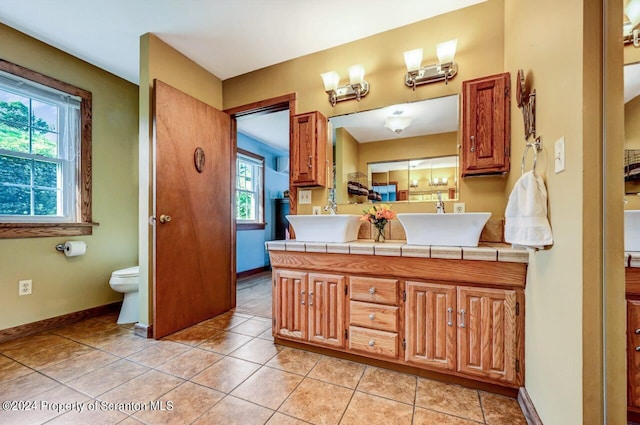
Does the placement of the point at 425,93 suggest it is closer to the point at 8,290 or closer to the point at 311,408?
the point at 311,408

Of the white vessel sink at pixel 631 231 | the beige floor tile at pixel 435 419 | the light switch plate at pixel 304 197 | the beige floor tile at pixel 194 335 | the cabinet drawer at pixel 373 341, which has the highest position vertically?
the light switch plate at pixel 304 197

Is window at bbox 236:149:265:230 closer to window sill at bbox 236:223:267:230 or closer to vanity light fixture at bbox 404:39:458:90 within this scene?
window sill at bbox 236:223:267:230

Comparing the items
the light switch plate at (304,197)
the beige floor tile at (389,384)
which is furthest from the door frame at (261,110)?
the beige floor tile at (389,384)

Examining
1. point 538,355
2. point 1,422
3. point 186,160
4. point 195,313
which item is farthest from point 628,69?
point 195,313

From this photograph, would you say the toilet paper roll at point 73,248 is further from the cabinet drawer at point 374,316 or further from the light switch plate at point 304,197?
the cabinet drawer at point 374,316

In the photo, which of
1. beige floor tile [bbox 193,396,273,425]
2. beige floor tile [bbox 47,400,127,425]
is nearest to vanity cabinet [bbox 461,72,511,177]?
beige floor tile [bbox 193,396,273,425]

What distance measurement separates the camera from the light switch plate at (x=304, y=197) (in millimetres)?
2357

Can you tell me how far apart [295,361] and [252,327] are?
708mm

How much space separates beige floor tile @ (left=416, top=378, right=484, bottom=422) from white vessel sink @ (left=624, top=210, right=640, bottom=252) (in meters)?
1.00

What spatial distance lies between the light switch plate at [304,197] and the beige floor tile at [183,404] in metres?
1.49

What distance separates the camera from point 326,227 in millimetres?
1846

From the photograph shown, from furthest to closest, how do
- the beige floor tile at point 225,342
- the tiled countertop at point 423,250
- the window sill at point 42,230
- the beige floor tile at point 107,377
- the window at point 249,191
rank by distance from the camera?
the window at point 249,191 < the window sill at point 42,230 < the beige floor tile at point 225,342 < the beige floor tile at point 107,377 < the tiled countertop at point 423,250

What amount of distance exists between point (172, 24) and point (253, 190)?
106 inches

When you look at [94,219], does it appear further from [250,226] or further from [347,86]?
[347,86]
